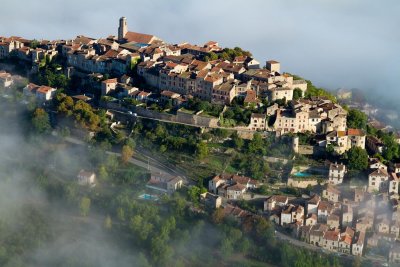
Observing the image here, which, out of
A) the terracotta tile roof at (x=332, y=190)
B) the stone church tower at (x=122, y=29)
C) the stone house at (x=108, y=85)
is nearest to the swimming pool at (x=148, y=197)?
the terracotta tile roof at (x=332, y=190)

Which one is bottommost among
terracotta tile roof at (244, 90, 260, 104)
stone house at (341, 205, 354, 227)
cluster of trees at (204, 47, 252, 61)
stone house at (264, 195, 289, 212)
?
stone house at (341, 205, 354, 227)

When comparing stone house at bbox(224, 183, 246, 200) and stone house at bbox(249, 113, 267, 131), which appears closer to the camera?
stone house at bbox(224, 183, 246, 200)

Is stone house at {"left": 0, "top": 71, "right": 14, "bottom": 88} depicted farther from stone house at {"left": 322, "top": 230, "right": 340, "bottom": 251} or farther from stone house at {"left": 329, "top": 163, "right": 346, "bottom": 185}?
stone house at {"left": 322, "top": 230, "right": 340, "bottom": 251}

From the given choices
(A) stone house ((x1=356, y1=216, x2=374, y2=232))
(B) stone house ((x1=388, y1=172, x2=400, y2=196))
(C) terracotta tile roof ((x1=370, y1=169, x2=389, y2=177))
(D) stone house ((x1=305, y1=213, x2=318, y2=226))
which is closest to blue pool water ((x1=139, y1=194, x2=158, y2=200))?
(D) stone house ((x1=305, y1=213, x2=318, y2=226))

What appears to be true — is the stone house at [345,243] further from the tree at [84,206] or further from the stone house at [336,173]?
the tree at [84,206]

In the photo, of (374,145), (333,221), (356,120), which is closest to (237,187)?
(333,221)

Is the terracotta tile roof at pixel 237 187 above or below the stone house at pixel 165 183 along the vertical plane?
above

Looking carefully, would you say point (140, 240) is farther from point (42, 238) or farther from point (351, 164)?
point (351, 164)

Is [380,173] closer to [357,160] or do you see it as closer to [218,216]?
[357,160]
